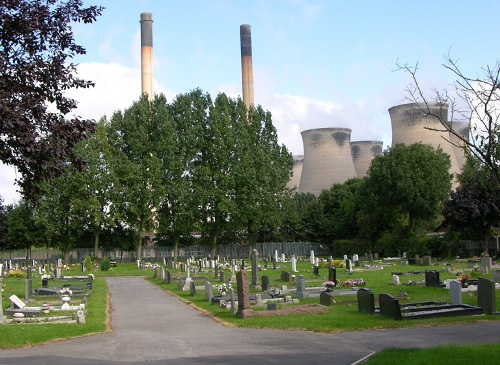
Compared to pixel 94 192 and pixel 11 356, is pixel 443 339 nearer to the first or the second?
pixel 11 356

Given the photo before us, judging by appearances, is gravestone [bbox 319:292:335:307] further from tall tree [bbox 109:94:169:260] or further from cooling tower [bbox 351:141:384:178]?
cooling tower [bbox 351:141:384:178]

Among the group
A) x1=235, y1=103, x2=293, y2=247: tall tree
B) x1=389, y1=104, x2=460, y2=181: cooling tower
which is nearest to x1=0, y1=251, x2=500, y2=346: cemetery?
x1=235, y1=103, x2=293, y2=247: tall tree

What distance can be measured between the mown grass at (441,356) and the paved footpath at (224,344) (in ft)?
2.25

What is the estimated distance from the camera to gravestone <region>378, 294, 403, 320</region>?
14.5 metres

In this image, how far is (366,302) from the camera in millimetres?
15883

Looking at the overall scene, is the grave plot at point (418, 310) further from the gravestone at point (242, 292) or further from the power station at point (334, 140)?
the power station at point (334, 140)

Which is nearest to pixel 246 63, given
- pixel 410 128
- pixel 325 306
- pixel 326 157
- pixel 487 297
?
pixel 326 157

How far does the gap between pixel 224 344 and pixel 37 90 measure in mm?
5855

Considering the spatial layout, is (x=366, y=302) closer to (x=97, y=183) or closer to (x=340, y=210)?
(x=97, y=183)

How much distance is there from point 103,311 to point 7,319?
10.6 feet

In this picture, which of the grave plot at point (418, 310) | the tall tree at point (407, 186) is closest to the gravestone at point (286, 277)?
the grave plot at point (418, 310)

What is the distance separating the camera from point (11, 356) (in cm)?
1112

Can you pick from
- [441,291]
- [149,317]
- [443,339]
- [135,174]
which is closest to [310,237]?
[135,174]

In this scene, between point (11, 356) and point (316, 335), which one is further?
point (316, 335)
